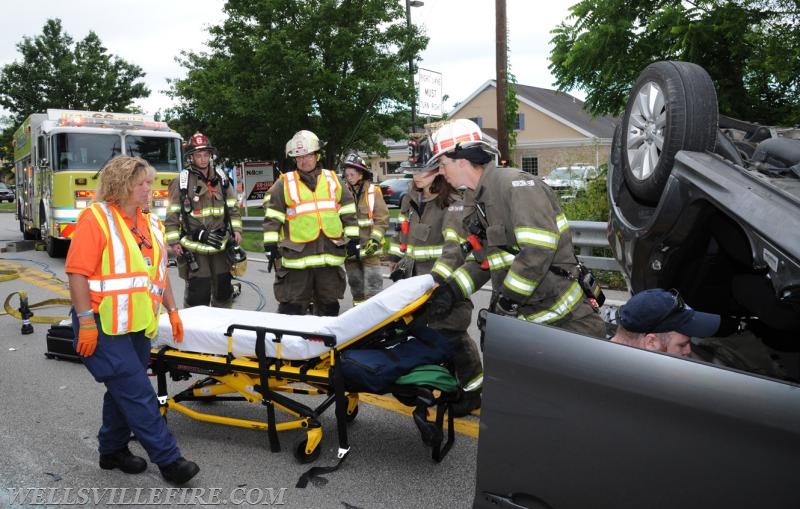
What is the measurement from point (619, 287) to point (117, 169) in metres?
6.74

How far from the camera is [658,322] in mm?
2682

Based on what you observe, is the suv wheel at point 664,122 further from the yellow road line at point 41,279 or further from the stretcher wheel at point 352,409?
the yellow road line at point 41,279

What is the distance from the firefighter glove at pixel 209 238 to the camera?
245 inches

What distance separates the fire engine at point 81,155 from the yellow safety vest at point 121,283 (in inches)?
396

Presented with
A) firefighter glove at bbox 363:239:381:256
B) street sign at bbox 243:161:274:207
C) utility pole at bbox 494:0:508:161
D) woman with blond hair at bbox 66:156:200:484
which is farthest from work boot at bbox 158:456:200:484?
street sign at bbox 243:161:274:207

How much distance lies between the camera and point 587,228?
338 inches

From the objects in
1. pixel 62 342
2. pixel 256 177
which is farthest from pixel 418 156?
pixel 256 177

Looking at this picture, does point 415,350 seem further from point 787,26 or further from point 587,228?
point 787,26

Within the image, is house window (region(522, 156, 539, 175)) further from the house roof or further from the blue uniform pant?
the blue uniform pant

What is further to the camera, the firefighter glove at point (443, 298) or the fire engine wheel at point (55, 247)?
the fire engine wheel at point (55, 247)

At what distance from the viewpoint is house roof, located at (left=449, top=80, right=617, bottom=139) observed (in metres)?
41.3

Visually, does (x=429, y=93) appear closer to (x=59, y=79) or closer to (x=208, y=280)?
(x=208, y=280)

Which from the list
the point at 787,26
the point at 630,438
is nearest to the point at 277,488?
the point at 630,438

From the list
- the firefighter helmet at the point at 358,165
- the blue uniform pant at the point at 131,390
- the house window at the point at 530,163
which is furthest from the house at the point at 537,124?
the blue uniform pant at the point at 131,390
